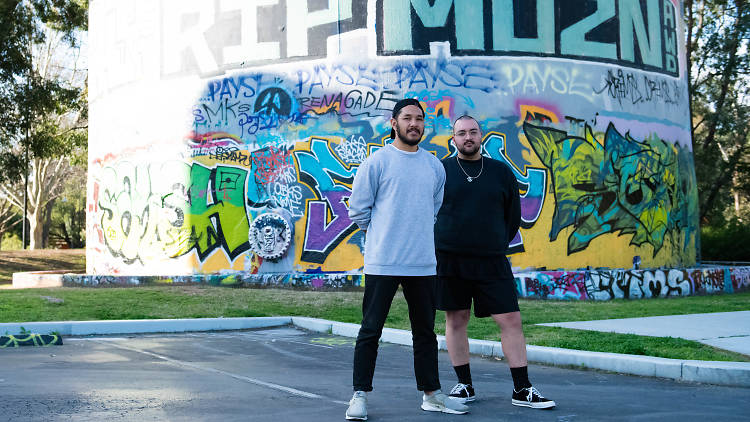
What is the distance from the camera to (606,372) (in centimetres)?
693

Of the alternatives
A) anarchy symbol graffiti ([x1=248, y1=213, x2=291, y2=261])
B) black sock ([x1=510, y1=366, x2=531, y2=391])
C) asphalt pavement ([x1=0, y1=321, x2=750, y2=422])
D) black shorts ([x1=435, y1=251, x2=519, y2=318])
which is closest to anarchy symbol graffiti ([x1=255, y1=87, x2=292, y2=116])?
anarchy symbol graffiti ([x1=248, y1=213, x2=291, y2=261])

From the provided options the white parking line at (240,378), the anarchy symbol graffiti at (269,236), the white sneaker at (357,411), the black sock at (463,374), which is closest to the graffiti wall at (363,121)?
the anarchy symbol graffiti at (269,236)

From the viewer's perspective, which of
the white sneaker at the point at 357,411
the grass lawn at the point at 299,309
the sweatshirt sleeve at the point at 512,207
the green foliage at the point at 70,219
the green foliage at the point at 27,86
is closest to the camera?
the white sneaker at the point at 357,411

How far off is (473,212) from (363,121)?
12011 millimetres

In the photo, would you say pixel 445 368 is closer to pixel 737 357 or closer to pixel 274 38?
pixel 737 357

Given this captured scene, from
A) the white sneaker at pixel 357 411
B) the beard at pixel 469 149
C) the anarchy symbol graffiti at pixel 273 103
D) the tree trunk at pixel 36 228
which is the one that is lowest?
the white sneaker at pixel 357 411

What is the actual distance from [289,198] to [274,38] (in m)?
3.57

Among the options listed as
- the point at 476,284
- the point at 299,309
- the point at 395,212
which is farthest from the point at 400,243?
the point at 299,309

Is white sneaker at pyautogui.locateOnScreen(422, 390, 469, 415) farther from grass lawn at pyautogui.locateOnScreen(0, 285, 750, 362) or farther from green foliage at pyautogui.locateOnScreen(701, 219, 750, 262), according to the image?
green foliage at pyautogui.locateOnScreen(701, 219, 750, 262)

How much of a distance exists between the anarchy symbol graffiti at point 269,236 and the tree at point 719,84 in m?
18.7

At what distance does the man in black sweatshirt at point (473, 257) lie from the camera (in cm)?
537

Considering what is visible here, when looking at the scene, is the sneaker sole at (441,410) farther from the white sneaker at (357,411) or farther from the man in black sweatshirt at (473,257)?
the white sneaker at (357,411)

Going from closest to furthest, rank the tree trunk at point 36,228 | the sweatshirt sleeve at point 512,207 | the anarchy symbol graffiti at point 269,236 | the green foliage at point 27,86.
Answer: the sweatshirt sleeve at point 512,207 → the anarchy symbol graffiti at point 269,236 → the green foliage at point 27,86 → the tree trunk at point 36,228

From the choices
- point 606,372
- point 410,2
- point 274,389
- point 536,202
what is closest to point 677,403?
point 606,372
